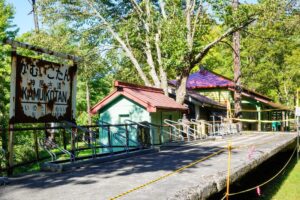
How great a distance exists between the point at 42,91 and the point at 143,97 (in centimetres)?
973

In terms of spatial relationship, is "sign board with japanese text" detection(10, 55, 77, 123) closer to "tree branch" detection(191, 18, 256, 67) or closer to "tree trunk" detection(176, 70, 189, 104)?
"tree trunk" detection(176, 70, 189, 104)

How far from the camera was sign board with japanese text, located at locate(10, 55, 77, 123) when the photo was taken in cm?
743

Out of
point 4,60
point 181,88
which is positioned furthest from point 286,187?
point 4,60

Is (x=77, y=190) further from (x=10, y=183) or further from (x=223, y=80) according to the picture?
(x=223, y=80)

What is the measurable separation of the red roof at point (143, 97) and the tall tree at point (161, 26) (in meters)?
1.55

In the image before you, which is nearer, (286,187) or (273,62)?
(286,187)

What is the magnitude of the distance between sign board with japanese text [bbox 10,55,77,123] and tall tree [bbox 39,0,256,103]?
10.3 m

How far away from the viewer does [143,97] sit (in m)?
17.5

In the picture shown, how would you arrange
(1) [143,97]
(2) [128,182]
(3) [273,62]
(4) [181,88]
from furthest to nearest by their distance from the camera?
(3) [273,62] < (4) [181,88] < (1) [143,97] < (2) [128,182]

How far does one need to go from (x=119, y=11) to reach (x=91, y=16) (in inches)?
89.5

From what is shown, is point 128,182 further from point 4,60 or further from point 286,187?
point 4,60

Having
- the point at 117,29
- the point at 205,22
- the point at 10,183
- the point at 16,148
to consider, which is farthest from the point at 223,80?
the point at 10,183

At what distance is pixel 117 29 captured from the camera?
22.8 meters

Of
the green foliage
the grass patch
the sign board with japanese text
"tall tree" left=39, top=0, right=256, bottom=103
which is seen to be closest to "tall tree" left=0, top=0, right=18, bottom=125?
"tall tree" left=39, top=0, right=256, bottom=103
